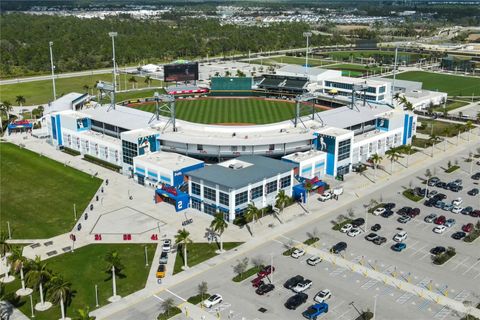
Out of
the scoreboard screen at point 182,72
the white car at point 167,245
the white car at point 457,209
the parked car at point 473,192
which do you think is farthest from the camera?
the scoreboard screen at point 182,72

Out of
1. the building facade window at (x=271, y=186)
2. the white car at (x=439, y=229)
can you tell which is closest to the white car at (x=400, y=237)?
the white car at (x=439, y=229)

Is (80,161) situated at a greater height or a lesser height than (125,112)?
lesser

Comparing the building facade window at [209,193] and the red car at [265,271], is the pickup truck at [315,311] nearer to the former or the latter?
the red car at [265,271]

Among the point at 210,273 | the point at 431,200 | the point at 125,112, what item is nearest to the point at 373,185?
the point at 431,200

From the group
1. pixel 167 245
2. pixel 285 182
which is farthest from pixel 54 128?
pixel 167 245

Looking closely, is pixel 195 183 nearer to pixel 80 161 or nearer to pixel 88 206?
pixel 88 206
